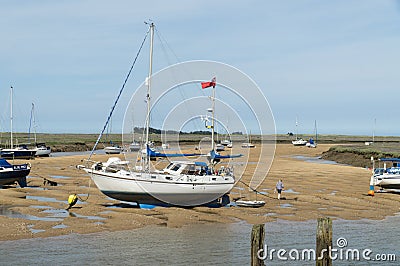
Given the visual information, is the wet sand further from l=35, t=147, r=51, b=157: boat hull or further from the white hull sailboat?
l=35, t=147, r=51, b=157: boat hull

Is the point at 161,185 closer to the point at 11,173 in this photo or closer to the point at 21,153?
the point at 11,173

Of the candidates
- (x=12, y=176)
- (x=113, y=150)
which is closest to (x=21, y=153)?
(x=113, y=150)

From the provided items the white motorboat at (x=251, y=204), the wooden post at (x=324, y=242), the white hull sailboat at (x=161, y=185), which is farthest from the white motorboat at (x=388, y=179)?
the wooden post at (x=324, y=242)

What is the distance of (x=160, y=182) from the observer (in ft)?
114

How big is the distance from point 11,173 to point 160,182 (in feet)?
54.0

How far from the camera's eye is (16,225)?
2945 centimetres

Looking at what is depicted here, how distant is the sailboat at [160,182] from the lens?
34.9 meters

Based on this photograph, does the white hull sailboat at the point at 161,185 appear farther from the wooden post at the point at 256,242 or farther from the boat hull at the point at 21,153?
the boat hull at the point at 21,153

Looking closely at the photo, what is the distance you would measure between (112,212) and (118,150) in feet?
252

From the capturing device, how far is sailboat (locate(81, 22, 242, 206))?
1373 inches

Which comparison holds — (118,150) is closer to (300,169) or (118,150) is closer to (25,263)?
(300,169)

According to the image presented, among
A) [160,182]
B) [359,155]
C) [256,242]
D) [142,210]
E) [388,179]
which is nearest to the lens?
[256,242]

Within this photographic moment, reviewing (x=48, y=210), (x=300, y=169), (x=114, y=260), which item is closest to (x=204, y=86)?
(x=48, y=210)

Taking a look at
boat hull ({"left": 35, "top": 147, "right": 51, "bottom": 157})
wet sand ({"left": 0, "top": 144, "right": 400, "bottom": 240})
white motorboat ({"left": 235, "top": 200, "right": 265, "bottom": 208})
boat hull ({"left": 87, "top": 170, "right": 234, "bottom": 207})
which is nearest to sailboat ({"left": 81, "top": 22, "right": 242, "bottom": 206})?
boat hull ({"left": 87, "top": 170, "right": 234, "bottom": 207})
